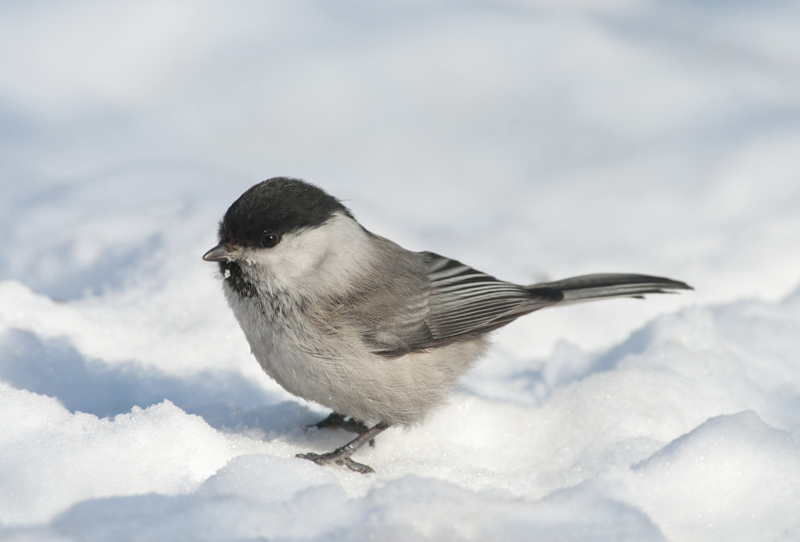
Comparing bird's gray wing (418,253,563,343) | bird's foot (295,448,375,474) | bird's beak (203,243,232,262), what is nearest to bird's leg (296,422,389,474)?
bird's foot (295,448,375,474)

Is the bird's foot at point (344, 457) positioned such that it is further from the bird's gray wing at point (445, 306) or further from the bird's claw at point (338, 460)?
the bird's gray wing at point (445, 306)

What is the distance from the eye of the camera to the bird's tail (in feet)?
9.63

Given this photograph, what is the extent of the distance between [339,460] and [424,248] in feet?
7.90

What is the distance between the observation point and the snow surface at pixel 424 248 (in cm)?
180

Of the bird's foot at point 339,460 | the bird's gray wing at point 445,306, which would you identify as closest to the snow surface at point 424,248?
the bird's foot at point 339,460

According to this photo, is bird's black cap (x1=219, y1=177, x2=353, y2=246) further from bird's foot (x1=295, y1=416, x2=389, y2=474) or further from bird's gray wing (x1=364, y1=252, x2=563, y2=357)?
bird's foot (x1=295, y1=416, x2=389, y2=474)

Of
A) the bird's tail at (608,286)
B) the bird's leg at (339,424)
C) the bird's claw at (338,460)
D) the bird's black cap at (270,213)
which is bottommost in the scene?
the bird's claw at (338,460)

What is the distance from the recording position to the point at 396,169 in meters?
5.69

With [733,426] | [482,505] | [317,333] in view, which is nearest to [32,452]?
[317,333]

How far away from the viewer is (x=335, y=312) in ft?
7.45

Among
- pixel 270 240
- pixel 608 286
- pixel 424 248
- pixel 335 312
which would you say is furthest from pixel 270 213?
pixel 424 248

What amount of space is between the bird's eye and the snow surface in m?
0.30

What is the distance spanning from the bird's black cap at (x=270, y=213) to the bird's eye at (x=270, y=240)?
10mm

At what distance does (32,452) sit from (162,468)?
36cm
